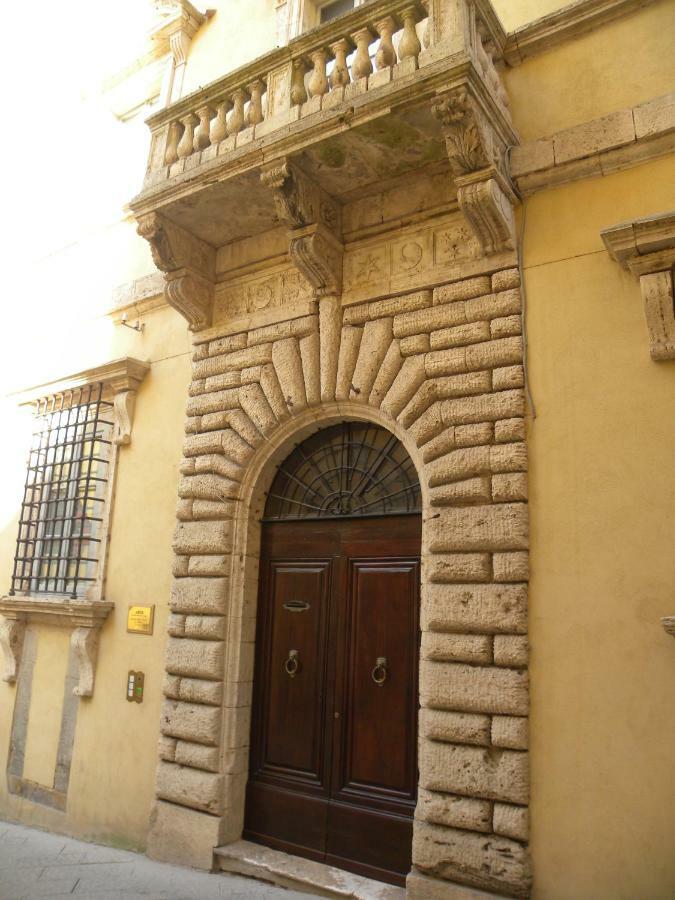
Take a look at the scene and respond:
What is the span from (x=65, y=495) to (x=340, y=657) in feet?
10.9

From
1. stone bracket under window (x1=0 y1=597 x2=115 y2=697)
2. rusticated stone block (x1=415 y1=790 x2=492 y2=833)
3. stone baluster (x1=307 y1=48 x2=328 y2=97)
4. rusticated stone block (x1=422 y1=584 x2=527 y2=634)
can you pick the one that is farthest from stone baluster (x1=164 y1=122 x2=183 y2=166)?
rusticated stone block (x1=415 y1=790 x2=492 y2=833)

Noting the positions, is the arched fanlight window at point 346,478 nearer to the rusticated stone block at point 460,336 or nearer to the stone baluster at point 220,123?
the rusticated stone block at point 460,336

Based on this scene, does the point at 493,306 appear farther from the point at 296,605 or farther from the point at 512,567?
the point at 296,605

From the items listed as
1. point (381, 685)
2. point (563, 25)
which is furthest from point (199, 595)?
point (563, 25)

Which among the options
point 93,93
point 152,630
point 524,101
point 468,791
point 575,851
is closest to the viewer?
point 575,851

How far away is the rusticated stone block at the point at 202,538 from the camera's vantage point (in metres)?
5.11

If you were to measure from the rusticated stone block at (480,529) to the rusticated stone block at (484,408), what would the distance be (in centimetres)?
55

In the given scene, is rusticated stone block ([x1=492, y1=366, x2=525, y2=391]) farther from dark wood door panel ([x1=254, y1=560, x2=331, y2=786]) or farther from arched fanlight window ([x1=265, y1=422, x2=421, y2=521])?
dark wood door panel ([x1=254, y1=560, x2=331, y2=786])

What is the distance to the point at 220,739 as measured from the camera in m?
4.79

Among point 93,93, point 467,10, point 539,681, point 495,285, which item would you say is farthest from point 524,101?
point 93,93

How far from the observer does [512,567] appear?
3.90 m

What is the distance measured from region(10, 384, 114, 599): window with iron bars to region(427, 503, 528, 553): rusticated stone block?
3.29 meters

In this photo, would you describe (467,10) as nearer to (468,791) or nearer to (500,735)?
(500,735)

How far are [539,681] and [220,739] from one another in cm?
231
